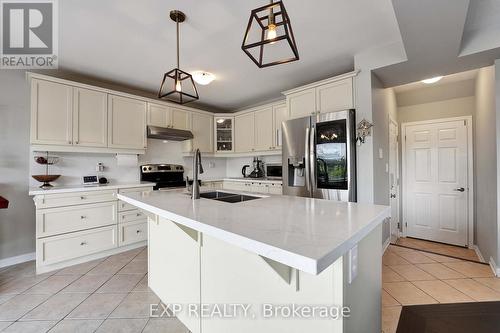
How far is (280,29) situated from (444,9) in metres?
1.21

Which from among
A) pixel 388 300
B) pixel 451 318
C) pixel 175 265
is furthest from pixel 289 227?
pixel 451 318

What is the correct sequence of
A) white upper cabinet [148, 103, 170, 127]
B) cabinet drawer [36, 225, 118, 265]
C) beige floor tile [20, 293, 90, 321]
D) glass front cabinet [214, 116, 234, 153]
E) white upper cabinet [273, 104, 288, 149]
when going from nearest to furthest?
beige floor tile [20, 293, 90, 321] → cabinet drawer [36, 225, 118, 265] → white upper cabinet [148, 103, 170, 127] → white upper cabinet [273, 104, 288, 149] → glass front cabinet [214, 116, 234, 153]

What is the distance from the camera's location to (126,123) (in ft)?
11.1

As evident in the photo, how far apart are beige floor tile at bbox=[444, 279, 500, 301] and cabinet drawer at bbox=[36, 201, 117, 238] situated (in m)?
4.00

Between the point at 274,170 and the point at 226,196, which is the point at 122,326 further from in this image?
the point at 274,170

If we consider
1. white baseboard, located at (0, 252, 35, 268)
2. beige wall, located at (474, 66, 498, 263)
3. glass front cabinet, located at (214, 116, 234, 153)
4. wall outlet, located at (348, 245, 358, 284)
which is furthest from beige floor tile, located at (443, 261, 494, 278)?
white baseboard, located at (0, 252, 35, 268)

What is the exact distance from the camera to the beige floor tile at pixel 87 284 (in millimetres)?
2158

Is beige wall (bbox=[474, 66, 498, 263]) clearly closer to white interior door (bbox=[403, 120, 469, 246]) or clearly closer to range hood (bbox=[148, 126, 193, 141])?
white interior door (bbox=[403, 120, 469, 246])

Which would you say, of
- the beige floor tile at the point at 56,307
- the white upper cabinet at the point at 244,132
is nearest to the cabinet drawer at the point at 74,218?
the beige floor tile at the point at 56,307

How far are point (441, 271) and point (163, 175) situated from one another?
4120mm

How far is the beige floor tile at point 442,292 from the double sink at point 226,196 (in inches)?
74.9

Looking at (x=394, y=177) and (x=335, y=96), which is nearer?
(x=335, y=96)

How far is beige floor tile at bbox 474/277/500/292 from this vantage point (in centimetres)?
214

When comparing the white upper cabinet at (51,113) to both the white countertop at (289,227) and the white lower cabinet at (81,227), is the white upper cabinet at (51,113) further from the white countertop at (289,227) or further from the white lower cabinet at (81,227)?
the white countertop at (289,227)
